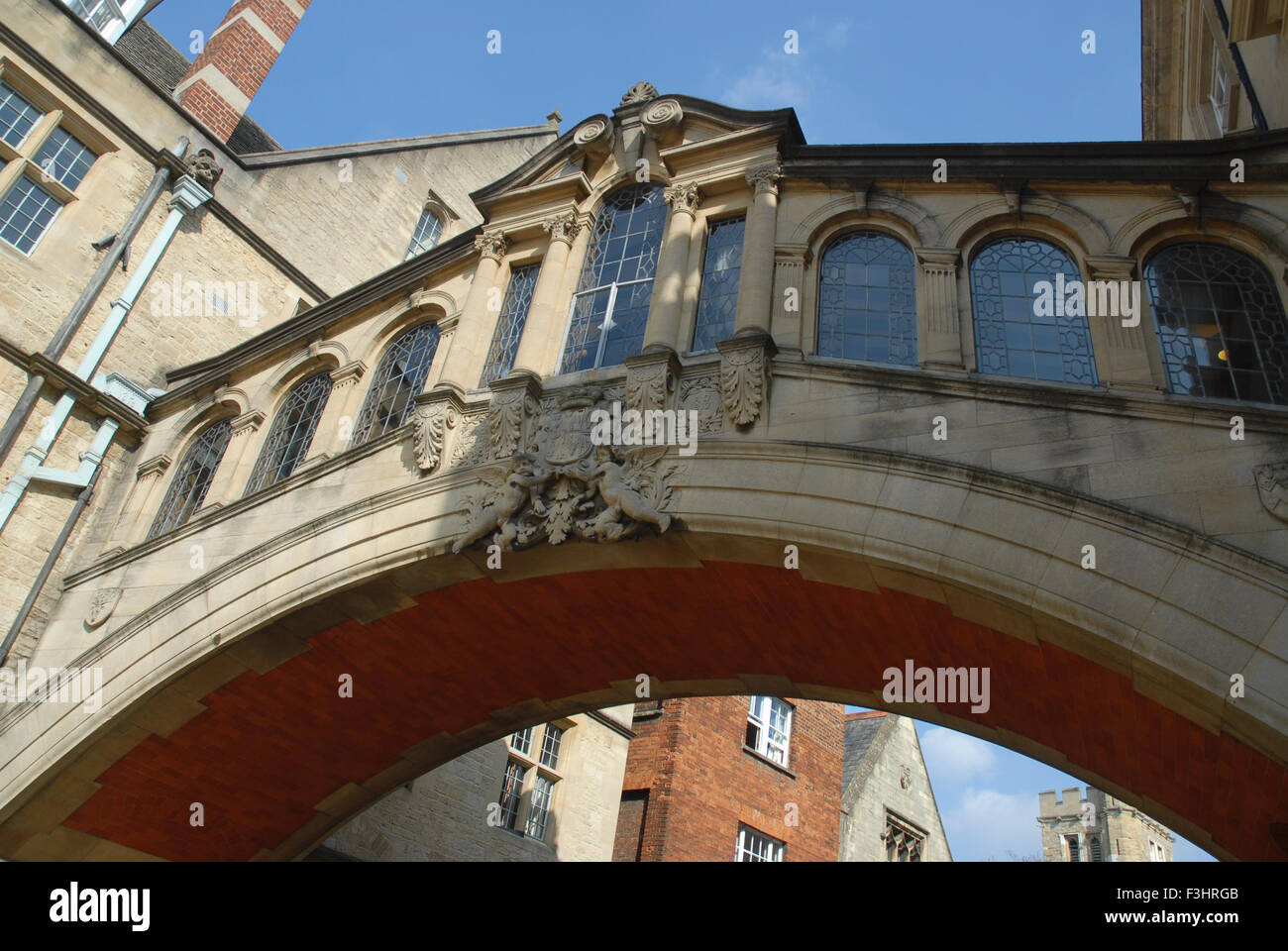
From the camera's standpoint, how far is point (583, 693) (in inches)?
396

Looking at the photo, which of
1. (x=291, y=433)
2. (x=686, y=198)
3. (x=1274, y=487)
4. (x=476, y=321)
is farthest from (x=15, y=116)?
(x=1274, y=487)

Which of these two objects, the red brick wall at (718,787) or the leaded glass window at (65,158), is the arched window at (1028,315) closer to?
the leaded glass window at (65,158)

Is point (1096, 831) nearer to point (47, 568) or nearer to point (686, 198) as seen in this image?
point (686, 198)

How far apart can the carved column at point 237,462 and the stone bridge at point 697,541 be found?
69 mm

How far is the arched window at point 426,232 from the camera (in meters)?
20.9

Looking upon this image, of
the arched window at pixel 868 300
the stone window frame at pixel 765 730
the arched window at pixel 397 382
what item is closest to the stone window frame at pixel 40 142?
the arched window at pixel 397 382

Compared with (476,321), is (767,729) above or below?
above

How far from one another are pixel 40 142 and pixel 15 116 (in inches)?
17.6

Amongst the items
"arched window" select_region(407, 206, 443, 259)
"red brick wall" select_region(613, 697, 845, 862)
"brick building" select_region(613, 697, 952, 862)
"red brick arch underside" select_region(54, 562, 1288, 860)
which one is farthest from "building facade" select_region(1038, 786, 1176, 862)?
"red brick arch underside" select_region(54, 562, 1288, 860)

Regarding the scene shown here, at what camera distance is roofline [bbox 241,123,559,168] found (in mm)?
16172

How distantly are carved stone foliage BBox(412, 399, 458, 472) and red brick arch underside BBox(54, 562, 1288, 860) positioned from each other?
120 centimetres

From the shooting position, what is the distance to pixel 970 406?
7027 mm

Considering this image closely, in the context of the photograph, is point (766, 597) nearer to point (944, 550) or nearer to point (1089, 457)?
point (944, 550)

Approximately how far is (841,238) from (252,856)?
959cm
